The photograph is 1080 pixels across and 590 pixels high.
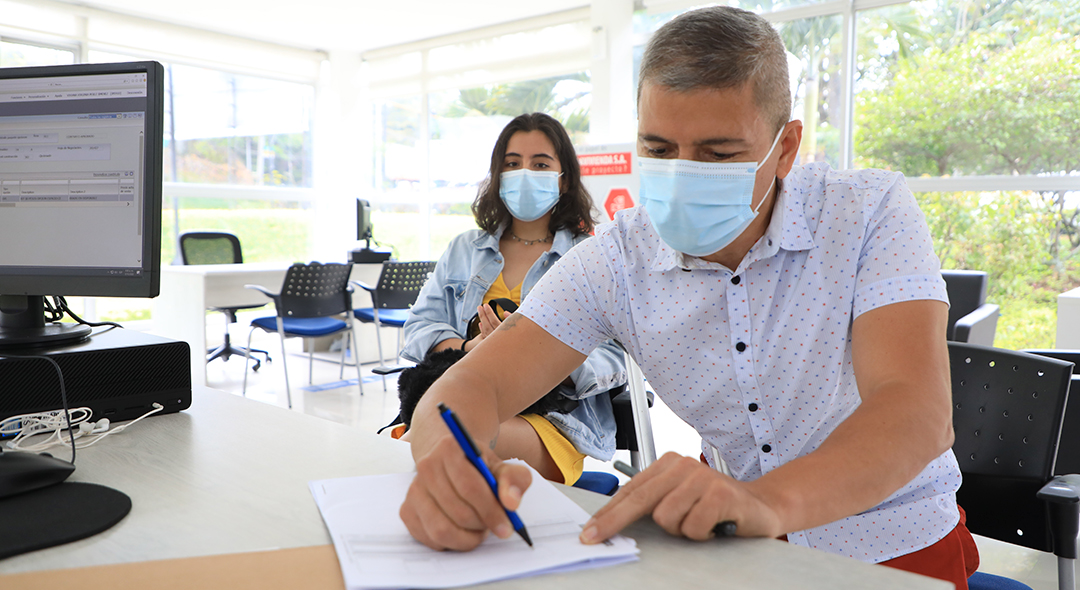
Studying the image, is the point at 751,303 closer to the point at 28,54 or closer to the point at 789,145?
the point at 789,145

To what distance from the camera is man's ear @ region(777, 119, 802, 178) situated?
105cm

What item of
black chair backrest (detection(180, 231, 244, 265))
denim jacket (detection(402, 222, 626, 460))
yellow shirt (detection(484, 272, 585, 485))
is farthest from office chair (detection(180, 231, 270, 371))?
yellow shirt (detection(484, 272, 585, 485))

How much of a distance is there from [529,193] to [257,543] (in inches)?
67.8

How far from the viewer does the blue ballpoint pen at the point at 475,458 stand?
649 millimetres

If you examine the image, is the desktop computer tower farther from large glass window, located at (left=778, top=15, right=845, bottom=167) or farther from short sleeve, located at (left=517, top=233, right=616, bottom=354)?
large glass window, located at (left=778, top=15, right=845, bottom=167)

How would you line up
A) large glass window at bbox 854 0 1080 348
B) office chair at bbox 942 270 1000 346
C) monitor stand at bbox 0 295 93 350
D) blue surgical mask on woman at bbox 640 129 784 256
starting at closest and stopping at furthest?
blue surgical mask on woman at bbox 640 129 784 256, monitor stand at bbox 0 295 93 350, office chair at bbox 942 270 1000 346, large glass window at bbox 854 0 1080 348

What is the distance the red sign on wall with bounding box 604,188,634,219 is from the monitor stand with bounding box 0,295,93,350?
4633 mm

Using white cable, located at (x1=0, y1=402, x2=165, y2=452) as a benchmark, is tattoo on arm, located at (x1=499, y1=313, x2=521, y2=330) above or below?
above

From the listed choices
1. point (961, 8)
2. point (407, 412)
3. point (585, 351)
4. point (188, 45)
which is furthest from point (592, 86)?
point (585, 351)

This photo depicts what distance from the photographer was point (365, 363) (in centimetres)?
581

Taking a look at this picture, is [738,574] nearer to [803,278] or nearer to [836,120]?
[803,278]

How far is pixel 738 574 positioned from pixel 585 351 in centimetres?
56

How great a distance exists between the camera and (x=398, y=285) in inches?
189

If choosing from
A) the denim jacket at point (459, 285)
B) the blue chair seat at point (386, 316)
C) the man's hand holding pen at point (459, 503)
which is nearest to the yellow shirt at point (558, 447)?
the denim jacket at point (459, 285)
